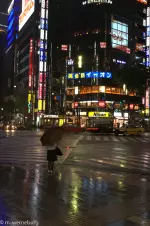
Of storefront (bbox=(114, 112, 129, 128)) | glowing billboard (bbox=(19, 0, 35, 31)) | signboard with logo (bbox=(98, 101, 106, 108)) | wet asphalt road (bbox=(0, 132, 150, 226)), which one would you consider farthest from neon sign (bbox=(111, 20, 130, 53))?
wet asphalt road (bbox=(0, 132, 150, 226))

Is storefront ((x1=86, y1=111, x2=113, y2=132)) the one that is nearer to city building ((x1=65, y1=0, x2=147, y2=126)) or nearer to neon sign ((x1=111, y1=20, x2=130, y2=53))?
city building ((x1=65, y1=0, x2=147, y2=126))

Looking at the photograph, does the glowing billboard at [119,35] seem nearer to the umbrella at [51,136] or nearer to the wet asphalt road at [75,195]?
the wet asphalt road at [75,195]

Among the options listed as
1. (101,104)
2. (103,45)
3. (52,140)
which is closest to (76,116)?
(101,104)

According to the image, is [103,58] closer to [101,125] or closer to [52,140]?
[101,125]

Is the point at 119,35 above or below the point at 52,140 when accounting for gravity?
above

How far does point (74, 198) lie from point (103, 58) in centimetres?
8242

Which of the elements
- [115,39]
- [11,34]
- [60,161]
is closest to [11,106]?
[11,34]

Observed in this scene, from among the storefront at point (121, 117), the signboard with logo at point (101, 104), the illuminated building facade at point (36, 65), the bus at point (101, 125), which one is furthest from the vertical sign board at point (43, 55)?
the bus at point (101, 125)

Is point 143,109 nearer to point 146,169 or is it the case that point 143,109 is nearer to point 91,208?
point 146,169

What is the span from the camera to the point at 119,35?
303 ft

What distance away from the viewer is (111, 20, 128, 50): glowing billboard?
91188 mm

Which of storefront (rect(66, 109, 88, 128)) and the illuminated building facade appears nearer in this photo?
the illuminated building facade

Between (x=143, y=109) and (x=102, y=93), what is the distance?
12989mm

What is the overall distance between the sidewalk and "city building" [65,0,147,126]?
64.8m
